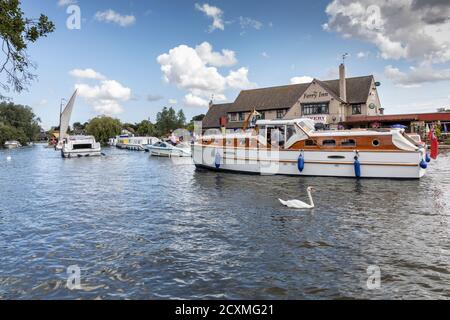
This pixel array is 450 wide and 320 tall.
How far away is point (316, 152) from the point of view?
25.3m

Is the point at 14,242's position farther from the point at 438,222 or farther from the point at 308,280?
the point at 438,222

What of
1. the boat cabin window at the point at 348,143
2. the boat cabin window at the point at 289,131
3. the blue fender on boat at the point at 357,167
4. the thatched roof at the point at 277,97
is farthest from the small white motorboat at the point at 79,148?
the blue fender on boat at the point at 357,167

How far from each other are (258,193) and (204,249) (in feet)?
31.4

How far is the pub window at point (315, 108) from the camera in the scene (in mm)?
56541

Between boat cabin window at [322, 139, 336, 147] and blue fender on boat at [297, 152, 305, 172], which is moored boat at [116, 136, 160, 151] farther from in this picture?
boat cabin window at [322, 139, 336, 147]

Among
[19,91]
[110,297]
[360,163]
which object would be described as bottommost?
[110,297]

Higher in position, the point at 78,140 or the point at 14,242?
the point at 78,140

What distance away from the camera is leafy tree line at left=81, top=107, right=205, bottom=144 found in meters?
109

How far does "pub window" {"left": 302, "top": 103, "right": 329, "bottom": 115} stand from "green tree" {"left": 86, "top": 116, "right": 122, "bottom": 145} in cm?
7063

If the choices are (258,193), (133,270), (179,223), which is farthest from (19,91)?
(258,193)

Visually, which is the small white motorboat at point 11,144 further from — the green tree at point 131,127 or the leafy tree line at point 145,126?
the green tree at point 131,127

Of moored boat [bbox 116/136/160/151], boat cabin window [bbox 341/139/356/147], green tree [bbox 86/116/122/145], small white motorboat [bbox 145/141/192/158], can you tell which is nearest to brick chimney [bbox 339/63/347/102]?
small white motorboat [bbox 145/141/192/158]

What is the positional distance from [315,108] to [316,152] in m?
34.3

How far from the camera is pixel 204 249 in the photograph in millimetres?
10312
